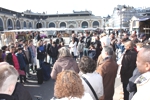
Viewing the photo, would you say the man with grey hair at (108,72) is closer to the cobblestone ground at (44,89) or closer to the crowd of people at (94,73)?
the crowd of people at (94,73)

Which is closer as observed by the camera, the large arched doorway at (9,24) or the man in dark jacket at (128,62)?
the man in dark jacket at (128,62)

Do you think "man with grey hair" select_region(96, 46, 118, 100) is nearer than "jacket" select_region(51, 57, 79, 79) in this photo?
Yes

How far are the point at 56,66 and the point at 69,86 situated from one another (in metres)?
1.68

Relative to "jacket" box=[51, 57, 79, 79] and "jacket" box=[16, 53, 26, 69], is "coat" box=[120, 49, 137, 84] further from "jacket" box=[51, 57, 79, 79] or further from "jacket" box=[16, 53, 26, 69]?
"jacket" box=[16, 53, 26, 69]

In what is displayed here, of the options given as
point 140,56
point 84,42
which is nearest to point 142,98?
point 140,56

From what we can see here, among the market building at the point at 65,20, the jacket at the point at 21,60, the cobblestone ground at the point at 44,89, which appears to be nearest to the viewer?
the cobblestone ground at the point at 44,89

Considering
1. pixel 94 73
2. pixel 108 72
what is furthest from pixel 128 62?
pixel 94 73

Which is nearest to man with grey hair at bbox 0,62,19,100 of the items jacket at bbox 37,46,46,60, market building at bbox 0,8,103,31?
jacket at bbox 37,46,46,60

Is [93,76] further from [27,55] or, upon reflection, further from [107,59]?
[27,55]

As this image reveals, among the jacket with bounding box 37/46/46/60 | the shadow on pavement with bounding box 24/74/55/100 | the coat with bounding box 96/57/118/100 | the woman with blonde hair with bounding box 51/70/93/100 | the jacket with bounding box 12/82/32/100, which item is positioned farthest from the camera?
the jacket with bounding box 37/46/46/60

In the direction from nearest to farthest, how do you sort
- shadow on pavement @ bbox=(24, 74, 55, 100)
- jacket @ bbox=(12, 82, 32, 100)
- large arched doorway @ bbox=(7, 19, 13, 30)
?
jacket @ bbox=(12, 82, 32, 100) → shadow on pavement @ bbox=(24, 74, 55, 100) → large arched doorway @ bbox=(7, 19, 13, 30)

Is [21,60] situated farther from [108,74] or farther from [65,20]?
[65,20]

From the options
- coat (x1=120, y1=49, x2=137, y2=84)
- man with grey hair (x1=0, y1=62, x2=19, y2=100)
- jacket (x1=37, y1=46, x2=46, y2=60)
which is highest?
man with grey hair (x1=0, y1=62, x2=19, y2=100)

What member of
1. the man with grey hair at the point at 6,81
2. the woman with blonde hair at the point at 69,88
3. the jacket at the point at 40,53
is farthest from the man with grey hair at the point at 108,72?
the jacket at the point at 40,53
